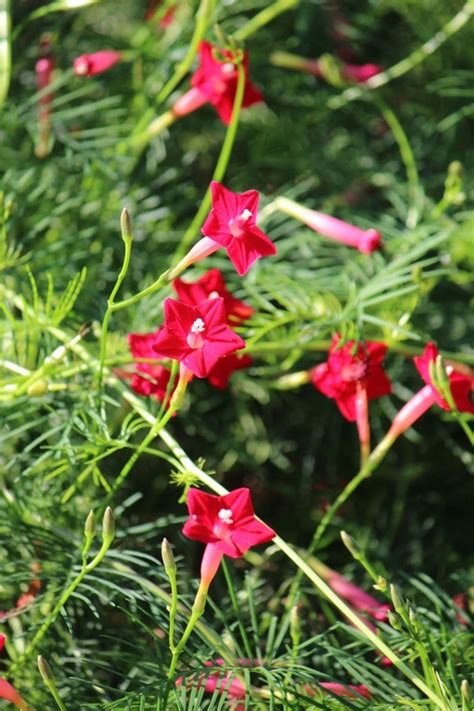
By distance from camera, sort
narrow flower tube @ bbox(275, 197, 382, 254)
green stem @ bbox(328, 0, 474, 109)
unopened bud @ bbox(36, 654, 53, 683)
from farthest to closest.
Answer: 1. green stem @ bbox(328, 0, 474, 109)
2. narrow flower tube @ bbox(275, 197, 382, 254)
3. unopened bud @ bbox(36, 654, 53, 683)

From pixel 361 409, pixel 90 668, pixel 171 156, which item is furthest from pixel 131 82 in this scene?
pixel 90 668

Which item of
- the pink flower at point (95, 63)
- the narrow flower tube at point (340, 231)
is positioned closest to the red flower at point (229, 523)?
the narrow flower tube at point (340, 231)

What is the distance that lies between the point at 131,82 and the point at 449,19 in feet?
1.37

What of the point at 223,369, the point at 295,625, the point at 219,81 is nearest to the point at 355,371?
the point at 223,369

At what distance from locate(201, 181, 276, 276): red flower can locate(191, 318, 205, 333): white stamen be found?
5 centimetres

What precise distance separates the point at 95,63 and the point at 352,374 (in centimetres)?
48

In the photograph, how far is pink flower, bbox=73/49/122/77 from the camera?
3.19 feet

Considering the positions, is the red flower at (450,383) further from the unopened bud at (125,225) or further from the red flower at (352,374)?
the unopened bud at (125,225)

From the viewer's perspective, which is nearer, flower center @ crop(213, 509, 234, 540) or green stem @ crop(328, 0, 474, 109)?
flower center @ crop(213, 509, 234, 540)

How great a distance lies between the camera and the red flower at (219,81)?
888 millimetres

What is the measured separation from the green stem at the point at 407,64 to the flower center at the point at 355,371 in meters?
0.44

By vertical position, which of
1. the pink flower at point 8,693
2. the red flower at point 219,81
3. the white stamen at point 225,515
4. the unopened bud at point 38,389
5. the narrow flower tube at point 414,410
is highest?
the red flower at point 219,81

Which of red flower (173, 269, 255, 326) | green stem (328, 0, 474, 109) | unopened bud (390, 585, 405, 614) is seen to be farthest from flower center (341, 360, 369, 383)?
green stem (328, 0, 474, 109)

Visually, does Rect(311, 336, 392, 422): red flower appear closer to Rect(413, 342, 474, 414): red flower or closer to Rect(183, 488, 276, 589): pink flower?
Rect(413, 342, 474, 414): red flower
